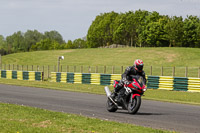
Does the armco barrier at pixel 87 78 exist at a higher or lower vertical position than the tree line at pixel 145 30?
lower

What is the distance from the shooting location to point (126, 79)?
1127 cm

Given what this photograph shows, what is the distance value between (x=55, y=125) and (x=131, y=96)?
132 inches

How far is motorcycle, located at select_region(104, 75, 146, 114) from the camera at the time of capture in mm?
11078

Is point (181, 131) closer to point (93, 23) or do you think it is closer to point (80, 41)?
point (93, 23)

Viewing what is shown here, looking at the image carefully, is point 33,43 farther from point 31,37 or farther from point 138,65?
point 138,65

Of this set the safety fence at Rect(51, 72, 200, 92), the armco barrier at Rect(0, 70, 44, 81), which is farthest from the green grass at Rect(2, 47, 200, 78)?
the safety fence at Rect(51, 72, 200, 92)

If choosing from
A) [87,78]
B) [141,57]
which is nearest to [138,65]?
[87,78]

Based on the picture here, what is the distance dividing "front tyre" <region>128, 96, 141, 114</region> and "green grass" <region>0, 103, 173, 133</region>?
191cm

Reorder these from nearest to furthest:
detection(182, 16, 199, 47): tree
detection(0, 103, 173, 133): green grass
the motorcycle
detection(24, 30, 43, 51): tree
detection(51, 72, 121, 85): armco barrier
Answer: detection(0, 103, 173, 133): green grass → the motorcycle → detection(51, 72, 121, 85): armco barrier → detection(182, 16, 199, 47): tree → detection(24, 30, 43, 51): tree

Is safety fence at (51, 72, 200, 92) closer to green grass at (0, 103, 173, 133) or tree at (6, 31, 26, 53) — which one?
green grass at (0, 103, 173, 133)

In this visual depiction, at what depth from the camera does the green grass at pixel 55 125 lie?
26.3 feet

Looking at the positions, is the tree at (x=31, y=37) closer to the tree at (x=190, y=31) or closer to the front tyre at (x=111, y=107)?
the tree at (x=190, y=31)

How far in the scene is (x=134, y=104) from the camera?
447 inches

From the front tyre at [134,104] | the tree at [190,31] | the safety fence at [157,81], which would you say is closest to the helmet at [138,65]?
the front tyre at [134,104]
